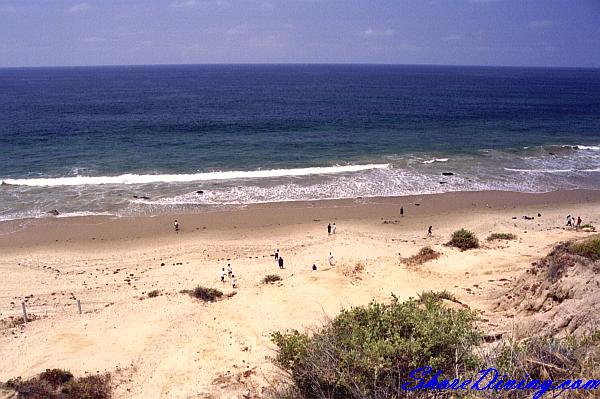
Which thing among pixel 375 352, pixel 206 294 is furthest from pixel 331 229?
pixel 375 352

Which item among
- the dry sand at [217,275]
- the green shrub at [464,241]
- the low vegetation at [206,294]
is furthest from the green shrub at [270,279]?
the green shrub at [464,241]

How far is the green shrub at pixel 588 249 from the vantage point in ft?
49.4

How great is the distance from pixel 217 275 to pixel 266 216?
963cm

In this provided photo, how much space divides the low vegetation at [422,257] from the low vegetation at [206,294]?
10.2m

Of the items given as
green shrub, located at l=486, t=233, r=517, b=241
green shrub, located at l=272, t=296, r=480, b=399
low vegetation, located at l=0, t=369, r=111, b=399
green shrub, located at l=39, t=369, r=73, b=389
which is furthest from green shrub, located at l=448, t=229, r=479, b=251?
green shrub, located at l=39, t=369, r=73, b=389

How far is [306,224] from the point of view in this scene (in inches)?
1222

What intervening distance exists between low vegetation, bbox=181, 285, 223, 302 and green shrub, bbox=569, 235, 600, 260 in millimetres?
15147

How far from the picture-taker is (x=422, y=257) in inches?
924

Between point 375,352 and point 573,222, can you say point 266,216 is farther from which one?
point 375,352

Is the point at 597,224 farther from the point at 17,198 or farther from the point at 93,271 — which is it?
the point at 17,198

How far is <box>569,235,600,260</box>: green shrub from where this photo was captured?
1507cm

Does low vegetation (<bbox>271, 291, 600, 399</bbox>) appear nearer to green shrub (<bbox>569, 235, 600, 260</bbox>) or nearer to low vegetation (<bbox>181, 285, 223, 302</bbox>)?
green shrub (<bbox>569, 235, 600, 260</bbox>)

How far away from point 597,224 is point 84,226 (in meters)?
35.7

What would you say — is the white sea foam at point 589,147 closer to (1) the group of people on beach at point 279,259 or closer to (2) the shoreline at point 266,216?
(2) the shoreline at point 266,216
